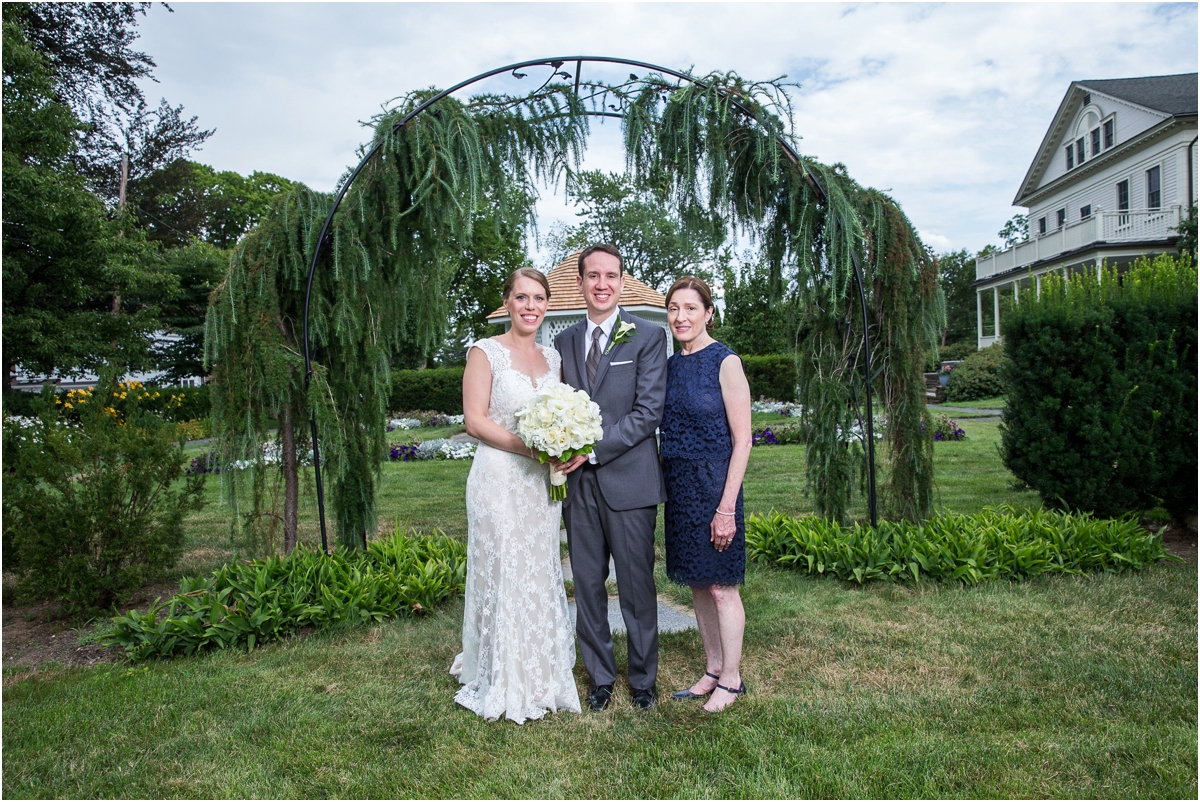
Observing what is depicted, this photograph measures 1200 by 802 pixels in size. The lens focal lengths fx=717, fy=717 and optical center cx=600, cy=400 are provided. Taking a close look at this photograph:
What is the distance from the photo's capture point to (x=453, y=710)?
135 inches

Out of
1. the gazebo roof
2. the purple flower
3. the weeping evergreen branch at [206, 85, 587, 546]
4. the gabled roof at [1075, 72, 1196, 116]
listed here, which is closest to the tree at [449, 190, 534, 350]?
the gazebo roof

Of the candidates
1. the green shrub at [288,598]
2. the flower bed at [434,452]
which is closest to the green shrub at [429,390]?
the flower bed at [434,452]

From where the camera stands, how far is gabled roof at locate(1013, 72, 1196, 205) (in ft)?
70.9

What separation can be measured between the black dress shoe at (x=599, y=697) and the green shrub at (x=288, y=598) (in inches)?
70.3

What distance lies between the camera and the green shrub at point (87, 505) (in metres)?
4.70

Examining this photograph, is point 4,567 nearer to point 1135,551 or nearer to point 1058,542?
point 1058,542

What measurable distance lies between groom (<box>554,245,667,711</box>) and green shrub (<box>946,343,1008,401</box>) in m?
22.0

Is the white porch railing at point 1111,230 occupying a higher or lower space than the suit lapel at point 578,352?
higher

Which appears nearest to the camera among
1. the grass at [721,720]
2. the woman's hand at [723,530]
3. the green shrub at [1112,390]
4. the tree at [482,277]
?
the grass at [721,720]

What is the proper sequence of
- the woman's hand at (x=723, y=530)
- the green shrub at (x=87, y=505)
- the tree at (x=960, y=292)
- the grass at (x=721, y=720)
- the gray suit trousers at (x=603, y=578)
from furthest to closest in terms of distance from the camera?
the tree at (x=960, y=292) < the green shrub at (x=87, y=505) < the gray suit trousers at (x=603, y=578) < the woman's hand at (x=723, y=530) < the grass at (x=721, y=720)

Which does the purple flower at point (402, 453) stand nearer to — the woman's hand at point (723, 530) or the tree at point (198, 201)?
the woman's hand at point (723, 530)

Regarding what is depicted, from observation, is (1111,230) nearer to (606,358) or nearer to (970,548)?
(970,548)

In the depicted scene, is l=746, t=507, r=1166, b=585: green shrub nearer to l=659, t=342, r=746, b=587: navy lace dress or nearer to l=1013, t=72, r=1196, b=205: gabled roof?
l=659, t=342, r=746, b=587: navy lace dress

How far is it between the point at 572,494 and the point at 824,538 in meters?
2.94
